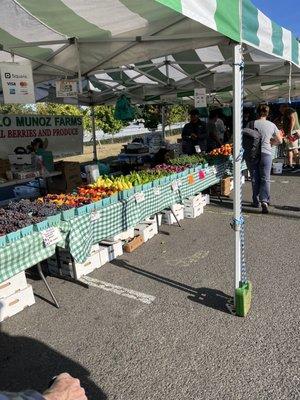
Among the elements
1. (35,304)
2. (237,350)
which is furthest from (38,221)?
(237,350)

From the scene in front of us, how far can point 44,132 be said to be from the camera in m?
10.7

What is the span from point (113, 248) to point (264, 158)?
3361 mm

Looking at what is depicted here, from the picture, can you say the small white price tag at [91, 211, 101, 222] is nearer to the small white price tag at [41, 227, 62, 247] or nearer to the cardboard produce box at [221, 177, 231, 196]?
the small white price tag at [41, 227, 62, 247]

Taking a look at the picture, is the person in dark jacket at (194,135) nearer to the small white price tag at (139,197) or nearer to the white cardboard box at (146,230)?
the white cardboard box at (146,230)

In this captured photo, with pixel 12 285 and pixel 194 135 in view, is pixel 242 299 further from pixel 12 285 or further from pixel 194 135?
pixel 194 135

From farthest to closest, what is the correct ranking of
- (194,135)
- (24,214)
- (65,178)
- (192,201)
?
1. (194,135)
2. (65,178)
3. (192,201)
4. (24,214)

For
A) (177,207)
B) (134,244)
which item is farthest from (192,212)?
(134,244)

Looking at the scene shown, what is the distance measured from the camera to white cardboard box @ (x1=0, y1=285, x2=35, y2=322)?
140 inches

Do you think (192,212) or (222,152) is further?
(222,152)

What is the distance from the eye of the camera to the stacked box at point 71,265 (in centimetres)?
432

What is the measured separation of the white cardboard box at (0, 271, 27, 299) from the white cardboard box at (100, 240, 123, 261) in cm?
135

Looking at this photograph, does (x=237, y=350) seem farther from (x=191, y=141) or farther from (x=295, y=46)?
(x=191, y=141)

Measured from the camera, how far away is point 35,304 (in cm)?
387

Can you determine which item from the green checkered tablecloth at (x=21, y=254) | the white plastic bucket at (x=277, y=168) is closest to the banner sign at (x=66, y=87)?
the green checkered tablecloth at (x=21, y=254)
